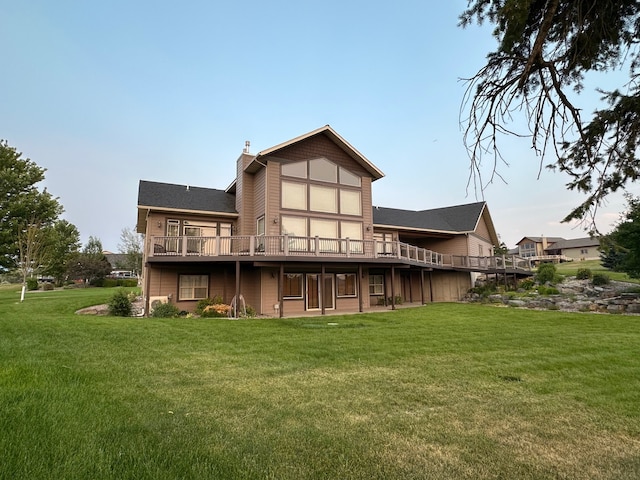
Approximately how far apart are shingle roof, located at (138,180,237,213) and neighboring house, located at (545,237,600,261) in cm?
6897

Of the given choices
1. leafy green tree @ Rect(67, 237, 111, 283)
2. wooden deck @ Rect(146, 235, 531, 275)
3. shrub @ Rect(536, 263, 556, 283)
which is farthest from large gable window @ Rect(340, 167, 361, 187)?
leafy green tree @ Rect(67, 237, 111, 283)

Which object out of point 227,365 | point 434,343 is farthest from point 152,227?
point 434,343

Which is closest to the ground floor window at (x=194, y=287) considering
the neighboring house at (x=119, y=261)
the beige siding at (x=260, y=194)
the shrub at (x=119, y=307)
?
the shrub at (x=119, y=307)

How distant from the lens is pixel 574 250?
224ft

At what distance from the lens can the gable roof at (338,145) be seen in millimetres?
16156

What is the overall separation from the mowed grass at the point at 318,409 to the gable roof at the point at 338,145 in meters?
10.3

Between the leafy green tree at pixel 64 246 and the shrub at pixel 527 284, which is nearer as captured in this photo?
the shrub at pixel 527 284

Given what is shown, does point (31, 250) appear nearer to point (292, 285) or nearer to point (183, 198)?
point (183, 198)

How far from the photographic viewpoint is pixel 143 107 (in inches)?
781

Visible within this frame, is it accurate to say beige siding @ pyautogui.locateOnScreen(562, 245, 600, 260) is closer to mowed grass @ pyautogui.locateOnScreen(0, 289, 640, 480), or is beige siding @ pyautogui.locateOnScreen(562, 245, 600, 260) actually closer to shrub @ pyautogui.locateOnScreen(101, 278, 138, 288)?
mowed grass @ pyautogui.locateOnScreen(0, 289, 640, 480)

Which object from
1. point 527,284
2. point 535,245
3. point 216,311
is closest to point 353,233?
point 216,311

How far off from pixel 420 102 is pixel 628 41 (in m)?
2.16

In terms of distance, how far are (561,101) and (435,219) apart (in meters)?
24.4

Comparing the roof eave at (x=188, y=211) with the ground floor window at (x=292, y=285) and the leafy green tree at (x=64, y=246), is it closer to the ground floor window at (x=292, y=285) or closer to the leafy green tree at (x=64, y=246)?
the ground floor window at (x=292, y=285)
